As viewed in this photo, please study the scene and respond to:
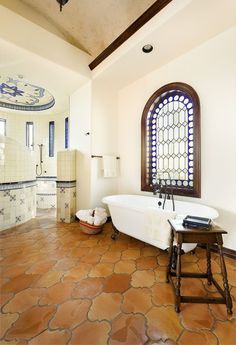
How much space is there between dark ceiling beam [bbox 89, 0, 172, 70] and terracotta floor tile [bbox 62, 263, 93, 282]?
9.22ft

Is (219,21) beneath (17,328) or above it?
above

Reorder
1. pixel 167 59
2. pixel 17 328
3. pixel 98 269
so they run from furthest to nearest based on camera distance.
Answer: pixel 167 59
pixel 98 269
pixel 17 328

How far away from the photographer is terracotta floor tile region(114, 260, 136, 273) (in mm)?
1697

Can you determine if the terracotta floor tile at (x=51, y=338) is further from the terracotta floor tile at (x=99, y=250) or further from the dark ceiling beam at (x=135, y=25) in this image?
the dark ceiling beam at (x=135, y=25)

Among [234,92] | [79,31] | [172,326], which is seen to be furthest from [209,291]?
[79,31]

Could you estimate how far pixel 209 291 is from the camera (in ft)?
4.62

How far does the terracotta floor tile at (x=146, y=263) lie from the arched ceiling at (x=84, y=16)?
10.1 ft

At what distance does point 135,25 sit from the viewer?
211cm

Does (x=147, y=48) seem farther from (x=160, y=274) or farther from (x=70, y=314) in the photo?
(x=70, y=314)

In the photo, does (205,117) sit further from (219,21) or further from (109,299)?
(109,299)

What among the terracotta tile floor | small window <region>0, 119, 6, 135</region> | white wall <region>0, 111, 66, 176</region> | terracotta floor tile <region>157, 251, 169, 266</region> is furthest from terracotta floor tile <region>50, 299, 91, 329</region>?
small window <region>0, 119, 6, 135</region>

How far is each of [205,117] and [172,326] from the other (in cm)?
216

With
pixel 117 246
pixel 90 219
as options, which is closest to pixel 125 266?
pixel 117 246

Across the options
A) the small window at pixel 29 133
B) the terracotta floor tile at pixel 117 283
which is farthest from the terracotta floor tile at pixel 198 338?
the small window at pixel 29 133
